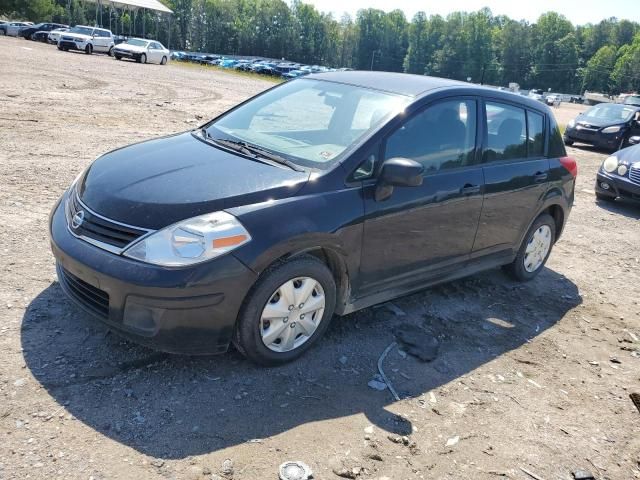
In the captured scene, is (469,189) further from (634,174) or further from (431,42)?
(431,42)

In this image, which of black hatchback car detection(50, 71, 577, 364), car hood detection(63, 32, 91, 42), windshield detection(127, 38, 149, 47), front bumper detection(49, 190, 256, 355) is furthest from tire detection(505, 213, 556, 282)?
car hood detection(63, 32, 91, 42)

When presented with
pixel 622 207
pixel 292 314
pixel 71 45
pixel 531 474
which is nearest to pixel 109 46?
pixel 71 45

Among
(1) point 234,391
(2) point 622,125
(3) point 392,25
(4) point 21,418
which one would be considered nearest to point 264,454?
(1) point 234,391

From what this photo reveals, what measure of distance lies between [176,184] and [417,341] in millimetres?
2131

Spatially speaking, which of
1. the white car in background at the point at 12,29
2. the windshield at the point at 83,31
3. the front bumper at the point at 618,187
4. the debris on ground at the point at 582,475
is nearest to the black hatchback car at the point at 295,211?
the debris on ground at the point at 582,475

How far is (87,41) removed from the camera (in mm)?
35812

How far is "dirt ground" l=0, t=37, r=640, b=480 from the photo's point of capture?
9.52 ft

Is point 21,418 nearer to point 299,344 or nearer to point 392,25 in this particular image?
point 299,344

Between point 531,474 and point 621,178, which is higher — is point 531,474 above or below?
below

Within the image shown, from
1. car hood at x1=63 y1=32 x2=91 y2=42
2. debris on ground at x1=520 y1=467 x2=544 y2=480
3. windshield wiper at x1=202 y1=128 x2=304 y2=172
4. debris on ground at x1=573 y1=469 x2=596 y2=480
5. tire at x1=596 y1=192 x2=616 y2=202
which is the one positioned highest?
car hood at x1=63 y1=32 x2=91 y2=42

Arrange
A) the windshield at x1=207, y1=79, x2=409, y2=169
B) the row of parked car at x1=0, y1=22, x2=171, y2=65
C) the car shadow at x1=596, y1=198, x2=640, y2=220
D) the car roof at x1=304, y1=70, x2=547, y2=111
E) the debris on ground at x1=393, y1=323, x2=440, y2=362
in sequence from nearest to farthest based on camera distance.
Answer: the windshield at x1=207, y1=79, x2=409, y2=169
the debris on ground at x1=393, y1=323, x2=440, y2=362
the car roof at x1=304, y1=70, x2=547, y2=111
the car shadow at x1=596, y1=198, x2=640, y2=220
the row of parked car at x1=0, y1=22, x2=171, y2=65

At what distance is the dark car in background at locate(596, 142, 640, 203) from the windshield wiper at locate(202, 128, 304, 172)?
25.5 ft

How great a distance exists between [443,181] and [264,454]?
95.7 inches

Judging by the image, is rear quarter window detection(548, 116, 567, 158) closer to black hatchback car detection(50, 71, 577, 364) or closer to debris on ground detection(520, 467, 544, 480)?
black hatchback car detection(50, 71, 577, 364)
